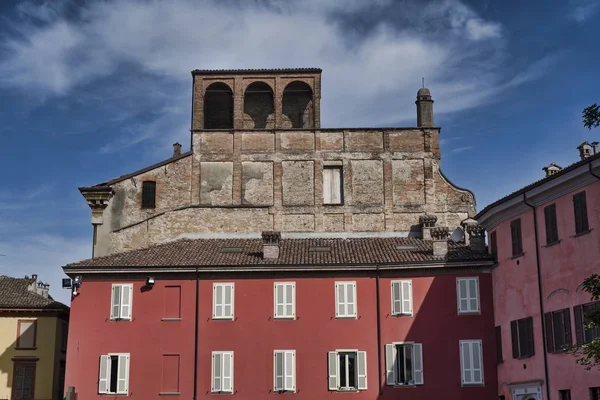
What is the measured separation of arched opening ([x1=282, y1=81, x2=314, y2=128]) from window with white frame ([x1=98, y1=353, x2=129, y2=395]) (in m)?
17.8

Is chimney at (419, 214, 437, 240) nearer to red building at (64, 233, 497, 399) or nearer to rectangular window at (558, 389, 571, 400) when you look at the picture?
red building at (64, 233, 497, 399)

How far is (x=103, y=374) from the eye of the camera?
35.5m

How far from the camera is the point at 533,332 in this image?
101 feet

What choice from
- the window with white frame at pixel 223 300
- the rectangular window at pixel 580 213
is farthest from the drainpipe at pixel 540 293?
the window with white frame at pixel 223 300

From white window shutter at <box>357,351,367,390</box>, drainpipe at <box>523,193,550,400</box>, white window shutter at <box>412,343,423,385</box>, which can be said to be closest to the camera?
drainpipe at <box>523,193,550,400</box>

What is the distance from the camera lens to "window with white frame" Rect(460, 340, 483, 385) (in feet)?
113

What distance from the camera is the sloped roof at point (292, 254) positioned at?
120 ft

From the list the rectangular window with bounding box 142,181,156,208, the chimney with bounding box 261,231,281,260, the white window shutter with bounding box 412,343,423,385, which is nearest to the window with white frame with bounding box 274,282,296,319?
the chimney with bounding box 261,231,281,260

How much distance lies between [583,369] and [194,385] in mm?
16427

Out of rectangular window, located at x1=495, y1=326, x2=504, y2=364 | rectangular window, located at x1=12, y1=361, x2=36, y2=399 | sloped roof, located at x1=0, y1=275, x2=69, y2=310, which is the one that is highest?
sloped roof, located at x1=0, y1=275, x2=69, y2=310

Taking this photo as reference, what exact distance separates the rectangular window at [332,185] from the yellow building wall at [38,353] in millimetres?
16058

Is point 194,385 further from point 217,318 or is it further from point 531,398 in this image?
point 531,398

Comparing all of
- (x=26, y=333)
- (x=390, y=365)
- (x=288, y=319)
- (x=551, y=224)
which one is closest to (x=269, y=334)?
(x=288, y=319)

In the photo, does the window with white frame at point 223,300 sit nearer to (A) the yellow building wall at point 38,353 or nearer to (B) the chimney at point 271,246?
(B) the chimney at point 271,246
